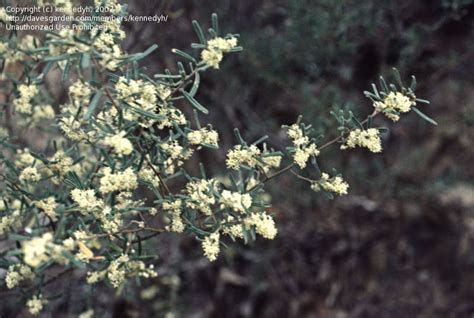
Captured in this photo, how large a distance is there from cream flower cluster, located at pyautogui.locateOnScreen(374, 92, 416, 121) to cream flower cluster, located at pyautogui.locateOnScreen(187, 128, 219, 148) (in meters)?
0.49

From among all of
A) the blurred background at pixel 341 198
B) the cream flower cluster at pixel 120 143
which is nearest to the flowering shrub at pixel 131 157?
the cream flower cluster at pixel 120 143

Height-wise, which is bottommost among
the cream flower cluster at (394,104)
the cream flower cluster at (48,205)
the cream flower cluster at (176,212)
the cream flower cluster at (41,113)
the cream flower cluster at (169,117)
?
the cream flower cluster at (176,212)

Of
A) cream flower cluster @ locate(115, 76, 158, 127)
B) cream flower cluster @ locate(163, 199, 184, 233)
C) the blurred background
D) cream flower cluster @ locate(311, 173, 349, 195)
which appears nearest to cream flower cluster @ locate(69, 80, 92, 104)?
cream flower cluster @ locate(115, 76, 158, 127)

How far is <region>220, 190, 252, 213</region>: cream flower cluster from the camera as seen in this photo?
4.83 feet

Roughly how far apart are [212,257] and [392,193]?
213 centimetres

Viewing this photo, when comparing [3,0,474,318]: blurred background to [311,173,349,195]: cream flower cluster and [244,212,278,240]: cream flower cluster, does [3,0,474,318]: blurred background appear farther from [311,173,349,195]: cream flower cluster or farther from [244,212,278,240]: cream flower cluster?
[244,212,278,240]: cream flower cluster

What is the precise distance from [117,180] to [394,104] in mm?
811

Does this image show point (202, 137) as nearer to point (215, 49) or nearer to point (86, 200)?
point (215, 49)

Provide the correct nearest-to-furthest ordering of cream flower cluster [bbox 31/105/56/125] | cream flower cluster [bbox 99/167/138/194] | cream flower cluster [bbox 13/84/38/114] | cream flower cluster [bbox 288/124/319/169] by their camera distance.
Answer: cream flower cluster [bbox 99/167/138/194], cream flower cluster [bbox 288/124/319/169], cream flower cluster [bbox 13/84/38/114], cream flower cluster [bbox 31/105/56/125]

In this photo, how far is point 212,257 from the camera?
59.3 inches

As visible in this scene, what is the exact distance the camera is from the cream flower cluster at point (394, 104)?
5.04ft

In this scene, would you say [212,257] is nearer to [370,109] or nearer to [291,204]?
[291,204]

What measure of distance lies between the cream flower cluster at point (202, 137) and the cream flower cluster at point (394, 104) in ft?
1.60

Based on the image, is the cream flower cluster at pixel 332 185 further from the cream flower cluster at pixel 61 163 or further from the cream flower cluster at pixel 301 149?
the cream flower cluster at pixel 61 163
